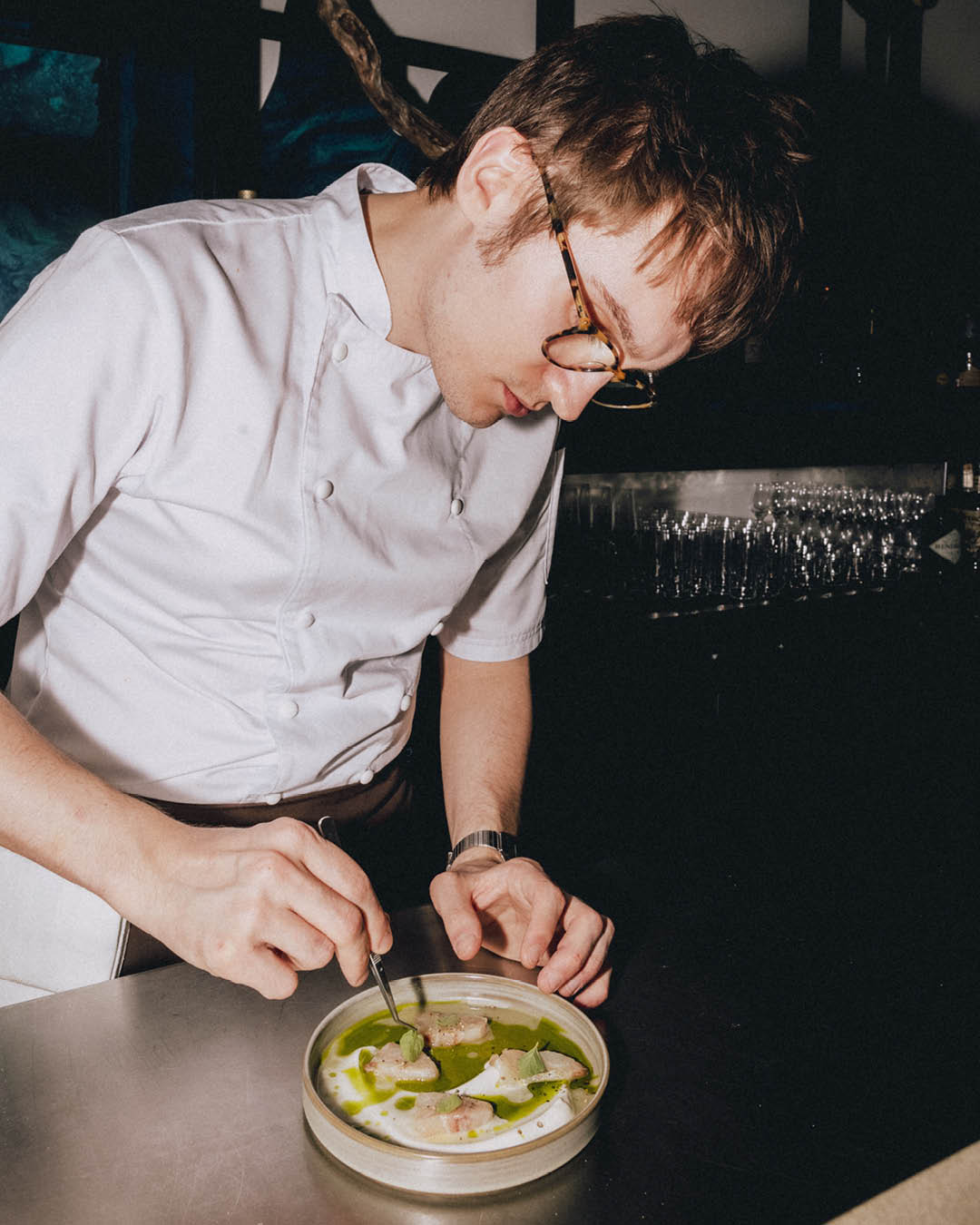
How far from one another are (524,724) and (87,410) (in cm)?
84

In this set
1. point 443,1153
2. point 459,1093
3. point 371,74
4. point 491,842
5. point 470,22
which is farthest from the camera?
point 470,22

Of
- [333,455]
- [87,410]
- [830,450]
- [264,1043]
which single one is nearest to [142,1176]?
[264,1043]

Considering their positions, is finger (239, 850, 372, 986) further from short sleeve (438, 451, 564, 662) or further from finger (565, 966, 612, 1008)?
short sleeve (438, 451, 564, 662)

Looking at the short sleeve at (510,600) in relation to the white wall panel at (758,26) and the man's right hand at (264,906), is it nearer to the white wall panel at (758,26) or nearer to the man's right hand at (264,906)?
the man's right hand at (264,906)

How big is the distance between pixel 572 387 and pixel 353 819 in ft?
2.47

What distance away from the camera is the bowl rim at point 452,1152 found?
0.77 m

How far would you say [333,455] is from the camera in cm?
133

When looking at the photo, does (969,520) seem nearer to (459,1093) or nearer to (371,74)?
(371,74)

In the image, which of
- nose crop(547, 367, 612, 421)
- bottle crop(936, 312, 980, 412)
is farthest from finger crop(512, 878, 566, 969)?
bottle crop(936, 312, 980, 412)

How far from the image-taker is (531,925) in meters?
1.11

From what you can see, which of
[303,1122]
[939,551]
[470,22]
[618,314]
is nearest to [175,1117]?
[303,1122]

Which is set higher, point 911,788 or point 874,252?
point 874,252

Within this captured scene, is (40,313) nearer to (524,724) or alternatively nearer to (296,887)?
(296,887)

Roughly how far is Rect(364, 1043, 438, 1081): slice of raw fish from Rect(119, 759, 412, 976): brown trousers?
46cm
